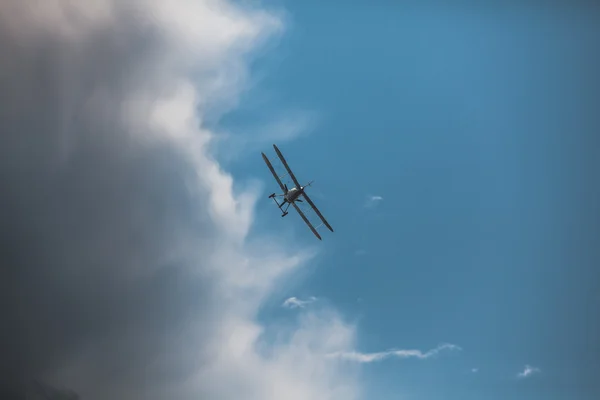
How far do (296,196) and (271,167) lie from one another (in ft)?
29.0

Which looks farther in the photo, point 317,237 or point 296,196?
point 317,237

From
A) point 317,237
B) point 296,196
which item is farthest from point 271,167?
point 317,237

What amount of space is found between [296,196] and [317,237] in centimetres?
1421

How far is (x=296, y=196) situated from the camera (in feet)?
382

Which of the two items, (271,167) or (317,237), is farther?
(317,237)

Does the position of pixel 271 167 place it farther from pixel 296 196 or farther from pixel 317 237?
pixel 317 237

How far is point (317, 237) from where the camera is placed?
125 meters

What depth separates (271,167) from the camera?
114m

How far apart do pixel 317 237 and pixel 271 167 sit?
885 inches
